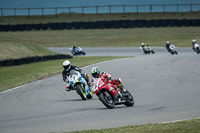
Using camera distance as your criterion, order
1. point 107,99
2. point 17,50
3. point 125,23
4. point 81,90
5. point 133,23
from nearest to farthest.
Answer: point 107,99, point 81,90, point 17,50, point 133,23, point 125,23

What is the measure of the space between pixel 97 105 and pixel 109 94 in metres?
0.85

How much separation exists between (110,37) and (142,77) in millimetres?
34009

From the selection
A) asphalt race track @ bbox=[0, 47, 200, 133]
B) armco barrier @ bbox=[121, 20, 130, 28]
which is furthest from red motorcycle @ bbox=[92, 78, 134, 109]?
armco barrier @ bbox=[121, 20, 130, 28]

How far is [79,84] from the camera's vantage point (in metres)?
12.0

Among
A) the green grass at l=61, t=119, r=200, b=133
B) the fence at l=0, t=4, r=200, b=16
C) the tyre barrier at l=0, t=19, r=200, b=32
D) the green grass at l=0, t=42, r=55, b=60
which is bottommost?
the green grass at l=0, t=42, r=55, b=60

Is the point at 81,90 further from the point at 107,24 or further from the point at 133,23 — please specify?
the point at 107,24

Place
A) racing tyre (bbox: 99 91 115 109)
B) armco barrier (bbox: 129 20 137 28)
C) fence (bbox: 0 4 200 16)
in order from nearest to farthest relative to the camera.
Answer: racing tyre (bbox: 99 91 115 109), armco barrier (bbox: 129 20 137 28), fence (bbox: 0 4 200 16)

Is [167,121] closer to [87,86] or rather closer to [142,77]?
[87,86]

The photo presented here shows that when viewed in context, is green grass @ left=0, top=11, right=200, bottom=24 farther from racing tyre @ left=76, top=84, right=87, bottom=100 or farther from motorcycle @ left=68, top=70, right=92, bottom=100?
racing tyre @ left=76, top=84, right=87, bottom=100

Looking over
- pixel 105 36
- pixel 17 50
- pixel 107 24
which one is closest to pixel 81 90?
pixel 17 50

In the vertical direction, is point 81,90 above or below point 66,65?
below

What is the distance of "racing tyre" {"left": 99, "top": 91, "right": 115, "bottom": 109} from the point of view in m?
10.1

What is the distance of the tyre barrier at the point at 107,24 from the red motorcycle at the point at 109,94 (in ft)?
131

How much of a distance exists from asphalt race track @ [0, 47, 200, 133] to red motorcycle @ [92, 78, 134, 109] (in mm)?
188
